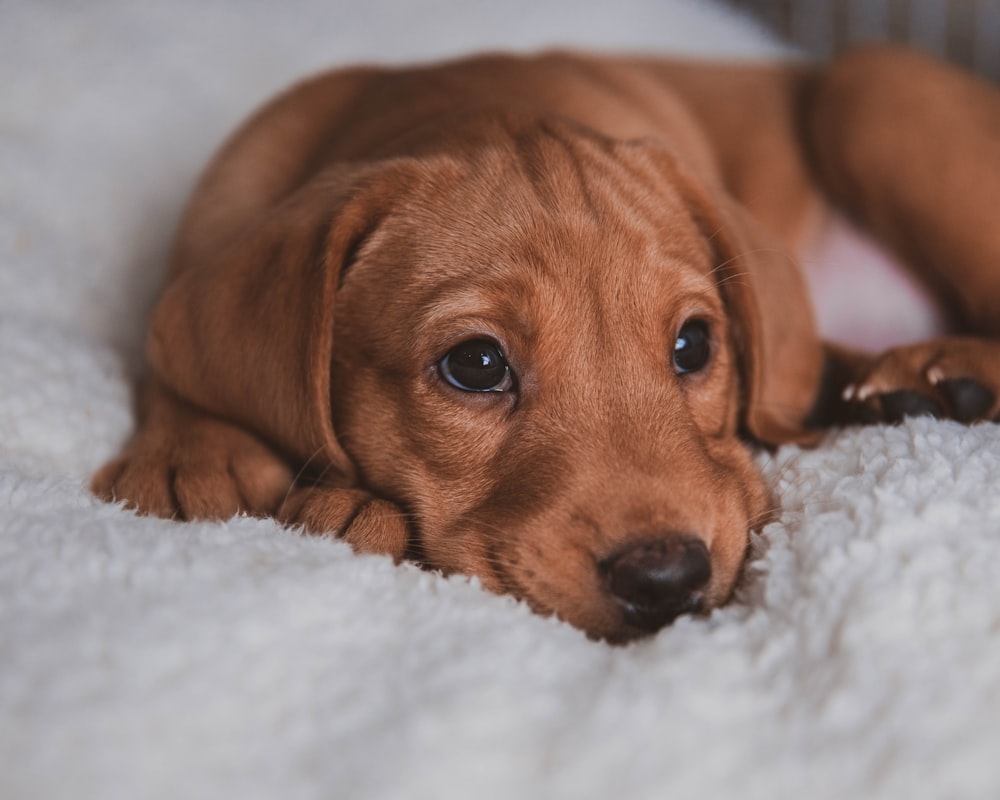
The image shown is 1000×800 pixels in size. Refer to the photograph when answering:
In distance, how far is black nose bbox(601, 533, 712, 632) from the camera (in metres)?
1.70

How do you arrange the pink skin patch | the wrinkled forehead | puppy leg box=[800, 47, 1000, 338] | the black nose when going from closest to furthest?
the black nose → the wrinkled forehead → puppy leg box=[800, 47, 1000, 338] → the pink skin patch

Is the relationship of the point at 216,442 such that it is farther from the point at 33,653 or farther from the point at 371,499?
the point at 33,653

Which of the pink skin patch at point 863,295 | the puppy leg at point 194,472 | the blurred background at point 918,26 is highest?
the puppy leg at point 194,472

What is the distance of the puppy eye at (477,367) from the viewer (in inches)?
84.7

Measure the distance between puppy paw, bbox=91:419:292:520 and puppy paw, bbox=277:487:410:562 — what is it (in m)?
0.10

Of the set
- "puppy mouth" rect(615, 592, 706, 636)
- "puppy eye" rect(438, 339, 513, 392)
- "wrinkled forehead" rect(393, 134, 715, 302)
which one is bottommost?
"puppy mouth" rect(615, 592, 706, 636)

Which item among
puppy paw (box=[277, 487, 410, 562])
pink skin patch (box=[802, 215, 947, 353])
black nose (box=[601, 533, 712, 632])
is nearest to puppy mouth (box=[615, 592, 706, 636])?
black nose (box=[601, 533, 712, 632])

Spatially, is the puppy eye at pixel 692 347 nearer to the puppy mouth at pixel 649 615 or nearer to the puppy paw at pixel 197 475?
the puppy mouth at pixel 649 615

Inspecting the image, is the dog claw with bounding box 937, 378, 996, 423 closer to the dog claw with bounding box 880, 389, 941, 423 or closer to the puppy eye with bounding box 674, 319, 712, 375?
the dog claw with bounding box 880, 389, 941, 423

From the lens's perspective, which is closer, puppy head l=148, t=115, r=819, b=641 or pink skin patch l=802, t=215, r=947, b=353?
puppy head l=148, t=115, r=819, b=641

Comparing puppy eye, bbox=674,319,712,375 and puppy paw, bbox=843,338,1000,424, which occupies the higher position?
puppy eye, bbox=674,319,712,375

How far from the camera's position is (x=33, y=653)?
1360mm

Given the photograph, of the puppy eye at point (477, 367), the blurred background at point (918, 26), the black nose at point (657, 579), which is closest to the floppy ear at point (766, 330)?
the puppy eye at point (477, 367)

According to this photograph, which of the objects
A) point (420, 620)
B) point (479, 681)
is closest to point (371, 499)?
point (420, 620)
